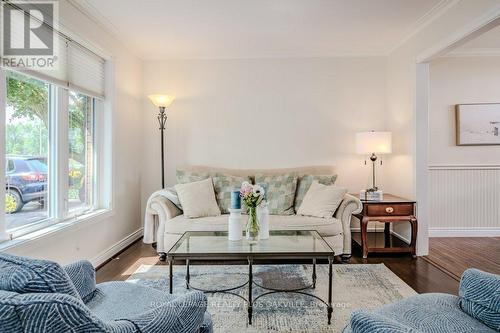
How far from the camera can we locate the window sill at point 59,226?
221 cm

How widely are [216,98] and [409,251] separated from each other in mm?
3121

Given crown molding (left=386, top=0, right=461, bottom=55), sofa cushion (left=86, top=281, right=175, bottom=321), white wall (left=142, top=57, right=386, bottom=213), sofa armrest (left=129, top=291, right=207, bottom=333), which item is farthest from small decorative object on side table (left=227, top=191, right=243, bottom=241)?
crown molding (left=386, top=0, right=461, bottom=55)

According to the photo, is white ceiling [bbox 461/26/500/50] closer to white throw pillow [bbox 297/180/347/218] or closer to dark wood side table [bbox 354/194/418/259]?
dark wood side table [bbox 354/194/418/259]

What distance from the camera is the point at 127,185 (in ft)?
13.5

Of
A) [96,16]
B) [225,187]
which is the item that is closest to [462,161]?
[225,187]

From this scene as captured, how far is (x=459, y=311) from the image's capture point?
141cm

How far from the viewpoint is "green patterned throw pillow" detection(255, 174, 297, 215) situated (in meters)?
3.90

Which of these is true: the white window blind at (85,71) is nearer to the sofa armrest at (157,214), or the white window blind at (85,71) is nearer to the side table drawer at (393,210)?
the sofa armrest at (157,214)

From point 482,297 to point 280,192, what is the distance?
107 inches

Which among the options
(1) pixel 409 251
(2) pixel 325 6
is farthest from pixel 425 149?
(2) pixel 325 6

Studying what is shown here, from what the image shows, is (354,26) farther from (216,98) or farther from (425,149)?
(216,98)

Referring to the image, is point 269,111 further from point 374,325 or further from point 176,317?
point 374,325

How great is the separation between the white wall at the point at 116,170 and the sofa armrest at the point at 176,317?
1.61m

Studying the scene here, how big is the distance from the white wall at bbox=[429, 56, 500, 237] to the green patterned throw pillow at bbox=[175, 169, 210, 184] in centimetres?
312
